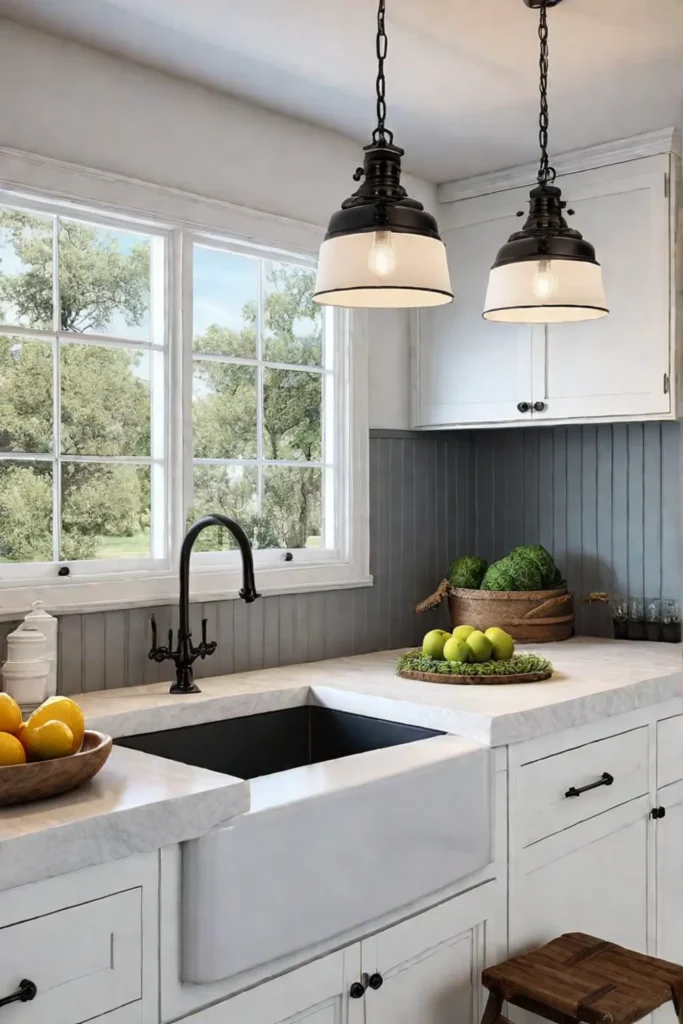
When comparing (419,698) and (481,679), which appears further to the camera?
(481,679)

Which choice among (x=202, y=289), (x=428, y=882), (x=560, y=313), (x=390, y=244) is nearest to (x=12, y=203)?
(x=202, y=289)

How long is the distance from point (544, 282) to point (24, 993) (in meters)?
1.57

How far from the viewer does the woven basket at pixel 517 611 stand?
3.14 m

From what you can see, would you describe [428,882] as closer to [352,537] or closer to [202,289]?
[352,537]

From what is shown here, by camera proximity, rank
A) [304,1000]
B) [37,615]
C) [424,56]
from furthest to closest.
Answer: [424,56], [37,615], [304,1000]

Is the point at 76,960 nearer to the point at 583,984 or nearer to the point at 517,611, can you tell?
the point at 583,984

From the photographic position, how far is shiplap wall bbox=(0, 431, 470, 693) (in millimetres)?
2457

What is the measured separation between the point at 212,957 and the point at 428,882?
1.69ft

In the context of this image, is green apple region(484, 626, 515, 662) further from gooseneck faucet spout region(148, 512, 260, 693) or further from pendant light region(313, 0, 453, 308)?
pendant light region(313, 0, 453, 308)

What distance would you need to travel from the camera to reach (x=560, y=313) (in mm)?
A: 2293

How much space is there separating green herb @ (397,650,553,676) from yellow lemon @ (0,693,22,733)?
1.21 metres

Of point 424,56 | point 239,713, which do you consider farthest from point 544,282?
point 239,713

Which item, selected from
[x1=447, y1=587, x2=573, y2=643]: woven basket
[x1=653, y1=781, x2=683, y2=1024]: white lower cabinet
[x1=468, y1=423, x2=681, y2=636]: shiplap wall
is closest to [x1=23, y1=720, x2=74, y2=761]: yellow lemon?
[x1=653, y1=781, x2=683, y2=1024]: white lower cabinet

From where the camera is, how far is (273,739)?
248 centimetres
